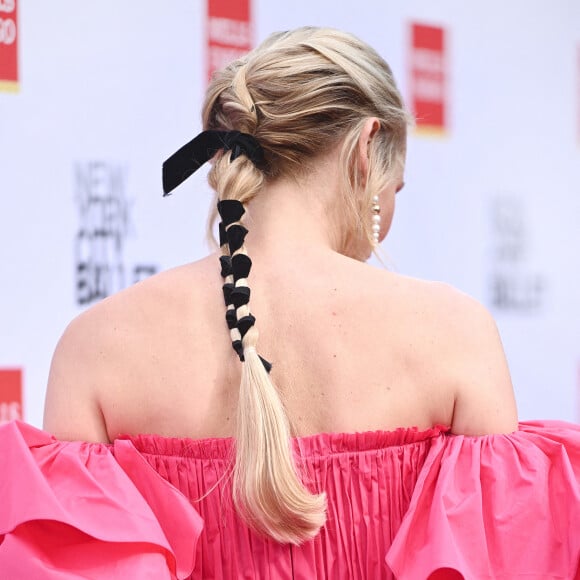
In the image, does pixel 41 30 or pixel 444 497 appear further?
pixel 41 30

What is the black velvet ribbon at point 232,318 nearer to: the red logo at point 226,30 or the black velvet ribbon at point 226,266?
the black velvet ribbon at point 226,266

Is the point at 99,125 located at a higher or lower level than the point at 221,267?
higher

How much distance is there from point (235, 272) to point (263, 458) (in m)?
0.20

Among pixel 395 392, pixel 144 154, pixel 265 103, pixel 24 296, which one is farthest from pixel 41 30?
pixel 395 392

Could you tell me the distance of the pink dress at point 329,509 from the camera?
101 centimetres

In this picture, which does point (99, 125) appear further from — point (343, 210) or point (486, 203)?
point (486, 203)

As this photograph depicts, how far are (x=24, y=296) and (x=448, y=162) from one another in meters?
1.08

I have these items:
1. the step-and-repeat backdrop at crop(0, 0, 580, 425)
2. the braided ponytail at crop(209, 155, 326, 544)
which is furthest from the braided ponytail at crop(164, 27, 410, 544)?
the step-and-repeat backdrop at crop(0, 0, 580, 425)

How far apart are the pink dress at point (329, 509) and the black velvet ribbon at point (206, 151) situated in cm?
32

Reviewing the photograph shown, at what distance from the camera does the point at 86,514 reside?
103 cm

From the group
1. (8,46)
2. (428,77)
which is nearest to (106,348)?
(8,46)

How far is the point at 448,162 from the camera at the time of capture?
2383 mm

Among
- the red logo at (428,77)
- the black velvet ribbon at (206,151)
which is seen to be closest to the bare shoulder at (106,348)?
the black velvet ribbon at (206,151)

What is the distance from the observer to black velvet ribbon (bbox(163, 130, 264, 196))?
1.14 m
